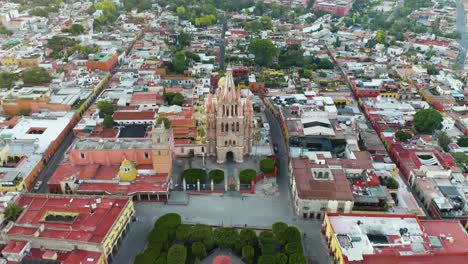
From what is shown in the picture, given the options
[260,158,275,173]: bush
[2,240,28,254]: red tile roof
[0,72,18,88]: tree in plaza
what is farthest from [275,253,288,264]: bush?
[0,72,18,88]: tree in plaza

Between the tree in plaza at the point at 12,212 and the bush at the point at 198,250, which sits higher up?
the tree in plaza at the point at 12,212

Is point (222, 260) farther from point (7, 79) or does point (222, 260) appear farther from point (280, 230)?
point (7, 79)

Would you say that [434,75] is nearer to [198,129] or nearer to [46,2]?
[198,129]

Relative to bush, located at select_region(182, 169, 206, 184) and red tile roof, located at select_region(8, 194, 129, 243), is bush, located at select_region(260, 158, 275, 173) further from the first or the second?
red tile roof, located at select_region(8, 194, 129, 243)

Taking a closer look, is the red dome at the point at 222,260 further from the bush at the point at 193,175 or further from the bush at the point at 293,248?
the bush at the point at 193,175

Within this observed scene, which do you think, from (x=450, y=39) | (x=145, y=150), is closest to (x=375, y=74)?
(x=450, y=39)

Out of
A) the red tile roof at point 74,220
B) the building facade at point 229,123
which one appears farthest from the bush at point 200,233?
the building facade at point 229,123

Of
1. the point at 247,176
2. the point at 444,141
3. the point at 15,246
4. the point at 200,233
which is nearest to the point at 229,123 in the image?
the point at 247,176
